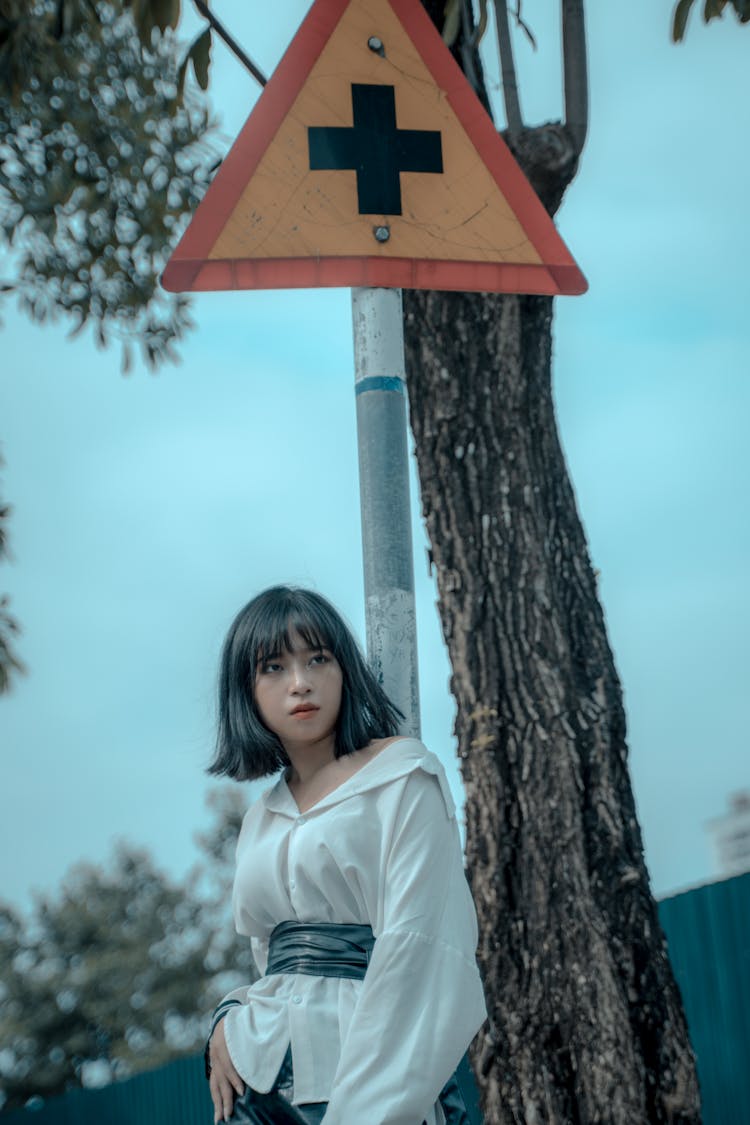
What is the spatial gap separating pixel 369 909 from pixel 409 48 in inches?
62.0

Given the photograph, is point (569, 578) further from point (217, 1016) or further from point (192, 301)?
point (192, 301)

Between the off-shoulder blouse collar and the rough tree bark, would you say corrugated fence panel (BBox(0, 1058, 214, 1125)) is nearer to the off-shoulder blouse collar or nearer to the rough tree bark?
the rough tree bark

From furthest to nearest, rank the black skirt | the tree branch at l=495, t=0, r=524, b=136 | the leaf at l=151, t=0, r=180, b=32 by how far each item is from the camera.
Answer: the tree branch at l=495, t=0, r=524, b=136 < the leaf at l=151, t=0, r=180, b=32 < the black skirt

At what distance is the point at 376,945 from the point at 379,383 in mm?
979

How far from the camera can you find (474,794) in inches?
183

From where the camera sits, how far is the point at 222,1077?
2.66 m

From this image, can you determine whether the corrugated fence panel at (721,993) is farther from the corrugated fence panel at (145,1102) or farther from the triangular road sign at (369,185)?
the corrugated fence panel at (145,1102)

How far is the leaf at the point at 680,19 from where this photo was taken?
462 cm

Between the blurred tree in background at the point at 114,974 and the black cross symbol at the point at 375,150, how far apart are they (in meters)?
20.6

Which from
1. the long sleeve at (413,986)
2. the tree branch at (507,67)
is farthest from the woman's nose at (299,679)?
the tree branch at (507,67)

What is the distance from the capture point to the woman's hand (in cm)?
263

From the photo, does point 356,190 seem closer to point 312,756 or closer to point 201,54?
point 312,756

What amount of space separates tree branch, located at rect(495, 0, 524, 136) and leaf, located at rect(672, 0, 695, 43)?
25.7 inches

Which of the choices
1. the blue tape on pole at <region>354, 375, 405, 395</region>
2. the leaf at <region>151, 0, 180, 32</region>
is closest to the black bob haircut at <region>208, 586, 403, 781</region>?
the blue tape on pole at <region>354, 375, 405, 395</region>
